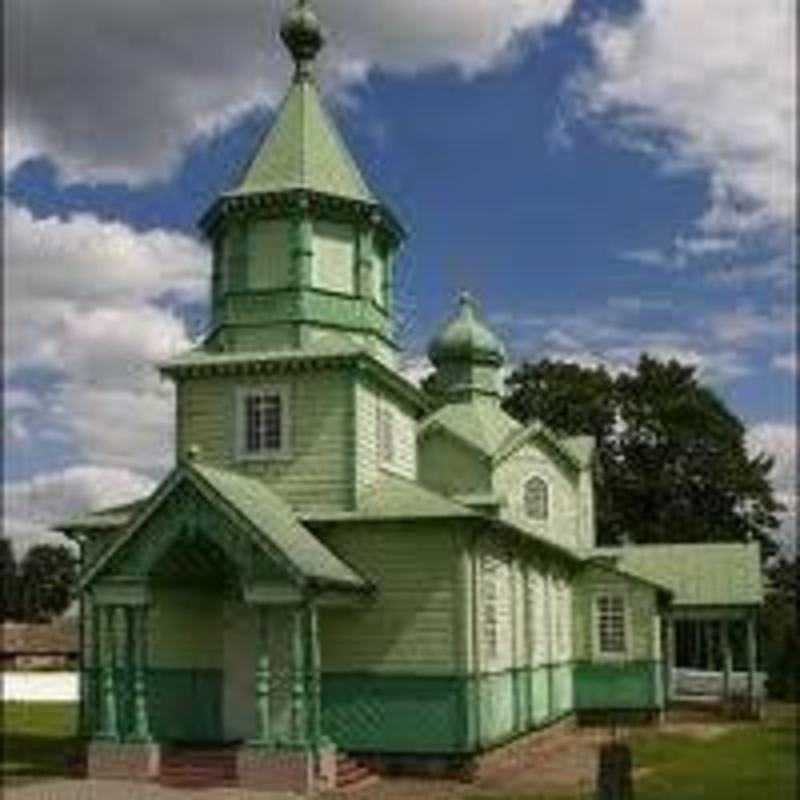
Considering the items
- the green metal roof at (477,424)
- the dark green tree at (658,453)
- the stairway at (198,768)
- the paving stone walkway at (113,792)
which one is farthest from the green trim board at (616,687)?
the dark green tree at (658,453)

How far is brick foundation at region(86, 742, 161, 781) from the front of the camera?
25.3 metres

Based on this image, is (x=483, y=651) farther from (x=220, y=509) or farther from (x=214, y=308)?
(x=214, y=308)

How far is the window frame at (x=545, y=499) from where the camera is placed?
134ft

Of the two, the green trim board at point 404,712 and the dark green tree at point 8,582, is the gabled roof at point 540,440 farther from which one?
the dark green tree at point 8,582

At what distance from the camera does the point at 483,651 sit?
2742cm

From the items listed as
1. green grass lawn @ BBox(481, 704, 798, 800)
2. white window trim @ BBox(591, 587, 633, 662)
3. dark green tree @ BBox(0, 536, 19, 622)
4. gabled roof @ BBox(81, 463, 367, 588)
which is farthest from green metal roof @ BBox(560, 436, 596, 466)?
dark green tree @ BBox(0, 536, 19, 622)

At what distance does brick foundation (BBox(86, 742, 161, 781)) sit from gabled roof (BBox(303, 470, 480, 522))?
→ 172 inches

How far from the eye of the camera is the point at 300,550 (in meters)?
25.0

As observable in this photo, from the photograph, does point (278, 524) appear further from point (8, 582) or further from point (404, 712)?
point (8, 582)

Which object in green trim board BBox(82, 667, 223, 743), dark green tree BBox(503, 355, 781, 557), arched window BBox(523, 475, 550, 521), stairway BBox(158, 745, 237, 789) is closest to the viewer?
stairway BBox(158, 745, 237, 789)

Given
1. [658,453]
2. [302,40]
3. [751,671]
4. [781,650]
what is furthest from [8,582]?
[302,40]

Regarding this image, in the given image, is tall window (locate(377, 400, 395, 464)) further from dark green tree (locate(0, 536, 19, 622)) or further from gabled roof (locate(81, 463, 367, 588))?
dark green tree (locate(0, 536, 19, 622))

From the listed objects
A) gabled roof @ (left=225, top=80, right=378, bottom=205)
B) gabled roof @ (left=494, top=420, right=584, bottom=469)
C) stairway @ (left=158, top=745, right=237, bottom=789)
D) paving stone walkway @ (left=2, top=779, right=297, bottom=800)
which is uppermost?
gabled roof @ (left=225, top=80, right=378, bottom=205)

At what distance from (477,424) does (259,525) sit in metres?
16.1
